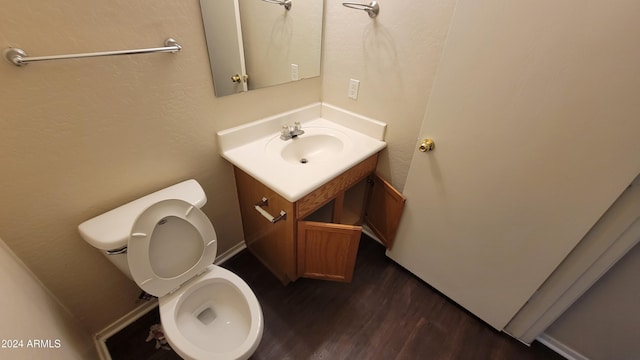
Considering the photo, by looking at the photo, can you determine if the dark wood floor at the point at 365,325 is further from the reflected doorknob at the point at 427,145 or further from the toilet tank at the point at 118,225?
the reflected doorknob at the point at 427,145

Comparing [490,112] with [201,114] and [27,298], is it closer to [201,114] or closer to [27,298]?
[201,114]

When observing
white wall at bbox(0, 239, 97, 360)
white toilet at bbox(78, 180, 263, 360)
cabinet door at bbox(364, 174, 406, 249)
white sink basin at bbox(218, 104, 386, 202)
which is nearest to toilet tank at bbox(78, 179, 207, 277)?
white toilet at bbox(78, 180, 263, 360)

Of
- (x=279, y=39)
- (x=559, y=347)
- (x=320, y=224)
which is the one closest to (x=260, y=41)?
(x=279, y=39)

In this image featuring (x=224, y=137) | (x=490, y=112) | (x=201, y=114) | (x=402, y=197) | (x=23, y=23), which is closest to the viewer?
(x=23, y=23)

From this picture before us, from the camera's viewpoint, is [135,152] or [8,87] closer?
[8,87]

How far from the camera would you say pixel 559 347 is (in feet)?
4.12

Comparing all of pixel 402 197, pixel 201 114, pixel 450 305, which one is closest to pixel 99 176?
pixel 201 114

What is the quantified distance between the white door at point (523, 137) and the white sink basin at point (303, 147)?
0.37 m

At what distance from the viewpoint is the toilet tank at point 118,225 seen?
2.89ft

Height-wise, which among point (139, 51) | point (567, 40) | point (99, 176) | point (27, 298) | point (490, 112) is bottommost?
point (27, 298)

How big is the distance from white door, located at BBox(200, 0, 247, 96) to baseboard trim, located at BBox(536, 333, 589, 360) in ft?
6.67

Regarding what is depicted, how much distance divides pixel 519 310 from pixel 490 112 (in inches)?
39.0

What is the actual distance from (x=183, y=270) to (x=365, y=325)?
98 centimetres

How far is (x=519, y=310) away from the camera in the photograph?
121 cm
